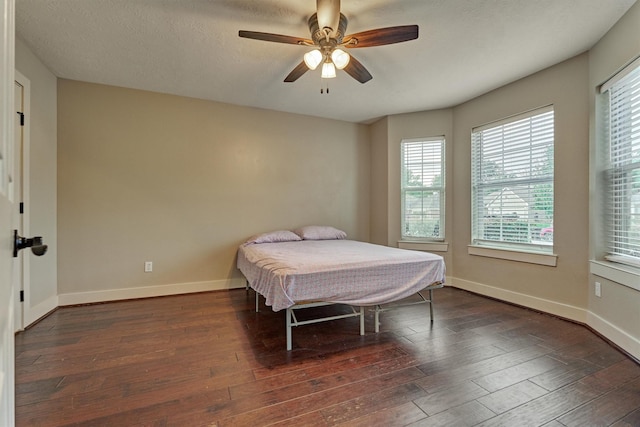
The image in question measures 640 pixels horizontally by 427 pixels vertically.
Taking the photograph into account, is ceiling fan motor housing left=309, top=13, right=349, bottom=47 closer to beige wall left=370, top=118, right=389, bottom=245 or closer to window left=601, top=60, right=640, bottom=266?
window left=601, top=60, right=640, bottom=266

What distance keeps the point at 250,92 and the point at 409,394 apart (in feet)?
10.8

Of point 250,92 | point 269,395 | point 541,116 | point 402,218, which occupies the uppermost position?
point 250,92

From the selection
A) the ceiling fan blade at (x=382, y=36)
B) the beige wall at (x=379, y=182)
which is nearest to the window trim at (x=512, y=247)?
the beige wall at (x=379, y=182)

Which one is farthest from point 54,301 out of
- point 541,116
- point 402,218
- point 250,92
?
point 541,116

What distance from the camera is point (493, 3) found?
195cm

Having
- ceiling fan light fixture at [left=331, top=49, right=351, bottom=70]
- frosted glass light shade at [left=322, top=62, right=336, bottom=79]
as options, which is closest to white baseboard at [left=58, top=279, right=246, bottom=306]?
frosted glass light shade at [left=322, top=62, right=336, bottom=79]

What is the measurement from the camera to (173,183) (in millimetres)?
3486

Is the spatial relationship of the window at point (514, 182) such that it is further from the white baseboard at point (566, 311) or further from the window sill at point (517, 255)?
the white baseboard at point (566, 311)

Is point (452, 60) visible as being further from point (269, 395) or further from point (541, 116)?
point (269, 395)

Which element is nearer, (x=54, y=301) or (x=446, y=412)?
(x=446, y=412)

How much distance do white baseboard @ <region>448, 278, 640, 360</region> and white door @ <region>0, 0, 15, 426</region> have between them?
10.6ft

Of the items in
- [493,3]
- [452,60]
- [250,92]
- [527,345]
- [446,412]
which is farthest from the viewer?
[250,92]

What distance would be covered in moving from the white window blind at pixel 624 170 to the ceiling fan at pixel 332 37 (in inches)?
70.8

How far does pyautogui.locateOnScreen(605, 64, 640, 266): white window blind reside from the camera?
212 centimetres
